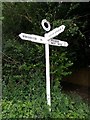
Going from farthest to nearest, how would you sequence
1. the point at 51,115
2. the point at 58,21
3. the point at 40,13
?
the point at 40,13
the point at 58,21
the point at 51,115

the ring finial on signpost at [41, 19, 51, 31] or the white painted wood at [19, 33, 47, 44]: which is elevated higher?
the ring finial on signpost at [41, 19, 51, 31]

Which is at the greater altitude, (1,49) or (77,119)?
(1,49)

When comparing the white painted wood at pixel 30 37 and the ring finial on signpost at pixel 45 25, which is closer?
the white painted wood at pixel 30 37

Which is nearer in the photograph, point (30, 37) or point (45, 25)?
point (30, 37)

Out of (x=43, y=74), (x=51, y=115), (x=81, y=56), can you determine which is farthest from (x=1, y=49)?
(x=81, y=56)

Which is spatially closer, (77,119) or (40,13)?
(77,119)

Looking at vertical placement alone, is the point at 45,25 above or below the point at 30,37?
above

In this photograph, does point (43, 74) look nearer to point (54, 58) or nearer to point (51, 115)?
point (54, 58)

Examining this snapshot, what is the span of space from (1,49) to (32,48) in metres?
0.79

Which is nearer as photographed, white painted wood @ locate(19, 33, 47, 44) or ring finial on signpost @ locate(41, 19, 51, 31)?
white painted wood @ locate(19, 33, 47, 44)

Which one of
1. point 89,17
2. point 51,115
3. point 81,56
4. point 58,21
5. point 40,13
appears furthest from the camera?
point 81,56

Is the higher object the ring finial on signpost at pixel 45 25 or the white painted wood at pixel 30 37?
the ring finial on signpost at pixel 45 25

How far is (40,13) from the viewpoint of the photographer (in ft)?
18.4

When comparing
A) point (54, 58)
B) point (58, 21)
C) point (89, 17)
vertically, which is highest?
point (89, 17)
